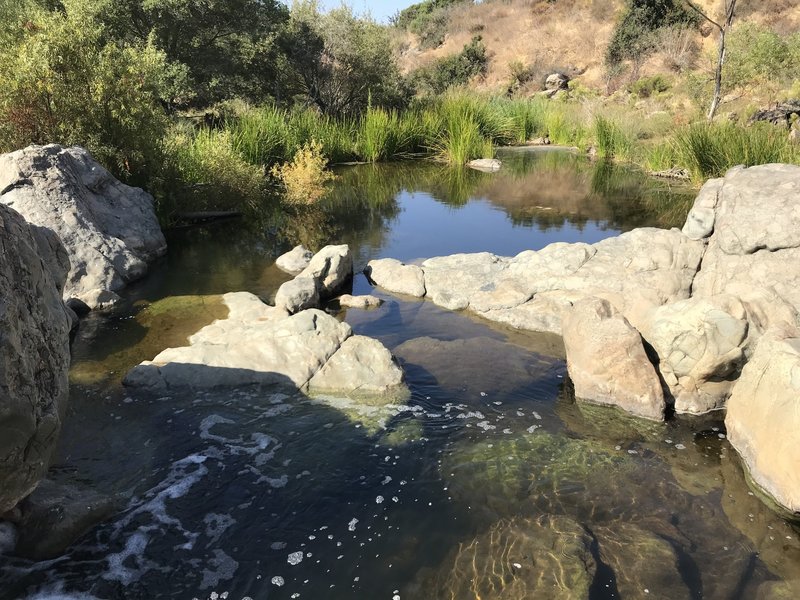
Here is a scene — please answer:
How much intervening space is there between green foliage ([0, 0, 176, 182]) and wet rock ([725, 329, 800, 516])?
29.9ft

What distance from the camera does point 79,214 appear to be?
320 inches

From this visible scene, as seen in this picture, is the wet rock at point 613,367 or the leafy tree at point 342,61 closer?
the wet rock at point 613,367

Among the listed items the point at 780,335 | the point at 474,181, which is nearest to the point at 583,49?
the point at 474,181

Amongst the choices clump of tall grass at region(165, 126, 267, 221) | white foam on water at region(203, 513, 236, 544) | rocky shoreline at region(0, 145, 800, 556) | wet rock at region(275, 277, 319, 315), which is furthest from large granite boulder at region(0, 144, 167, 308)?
white foam on water at region(203, 513, 236, 544)

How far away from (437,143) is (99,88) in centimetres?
1252

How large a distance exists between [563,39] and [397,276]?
37.0 meters

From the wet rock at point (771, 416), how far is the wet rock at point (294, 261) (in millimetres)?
5793

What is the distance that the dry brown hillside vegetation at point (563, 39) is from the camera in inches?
1266

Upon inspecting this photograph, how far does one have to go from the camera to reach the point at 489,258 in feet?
27.7

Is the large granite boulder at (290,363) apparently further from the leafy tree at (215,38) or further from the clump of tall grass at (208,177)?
the leafy tree at (215,38)

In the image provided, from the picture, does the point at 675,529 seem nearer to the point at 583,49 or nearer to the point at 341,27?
the point at 341,27

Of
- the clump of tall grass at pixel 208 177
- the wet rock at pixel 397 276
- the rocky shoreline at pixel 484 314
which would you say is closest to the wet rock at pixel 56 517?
the rocky shoreline at pixel 484 314

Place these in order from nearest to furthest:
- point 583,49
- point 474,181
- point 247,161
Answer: point 247,161 → point 474,181 → point 583,49

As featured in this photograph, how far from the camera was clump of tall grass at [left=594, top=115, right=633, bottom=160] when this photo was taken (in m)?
18.1
